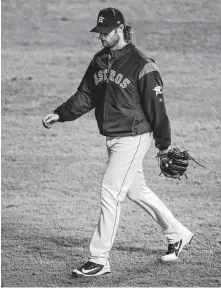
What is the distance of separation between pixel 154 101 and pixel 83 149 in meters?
4.30

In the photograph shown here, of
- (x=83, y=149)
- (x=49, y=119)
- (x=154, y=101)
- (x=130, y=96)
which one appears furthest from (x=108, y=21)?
(x=83, y=149)

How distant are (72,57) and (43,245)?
808 cm

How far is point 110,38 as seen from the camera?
6316 millimetres

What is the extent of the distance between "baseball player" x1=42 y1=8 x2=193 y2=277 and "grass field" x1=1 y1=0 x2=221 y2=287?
0.38 m

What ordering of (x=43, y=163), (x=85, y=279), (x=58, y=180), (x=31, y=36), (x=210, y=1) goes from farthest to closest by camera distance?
(x=210, y=1)
(x=31, y=36)
(x=43, y=163)
(x=58, y=180)
(x=85, y=279)

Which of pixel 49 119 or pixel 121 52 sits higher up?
pixel 121 52

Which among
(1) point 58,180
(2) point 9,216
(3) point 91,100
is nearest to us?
(3) point 91,100

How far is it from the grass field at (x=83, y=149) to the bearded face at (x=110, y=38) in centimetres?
180

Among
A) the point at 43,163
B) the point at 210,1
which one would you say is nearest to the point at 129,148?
the point at 43,163

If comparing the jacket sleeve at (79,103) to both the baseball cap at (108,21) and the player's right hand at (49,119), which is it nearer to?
the player's right hand at (49,119)

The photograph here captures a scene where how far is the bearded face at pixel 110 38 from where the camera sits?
248 inches

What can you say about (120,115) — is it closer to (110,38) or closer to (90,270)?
(110,38)

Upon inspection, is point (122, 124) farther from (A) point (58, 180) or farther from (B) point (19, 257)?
(A) point (58, 180)

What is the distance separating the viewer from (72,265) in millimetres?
6555
